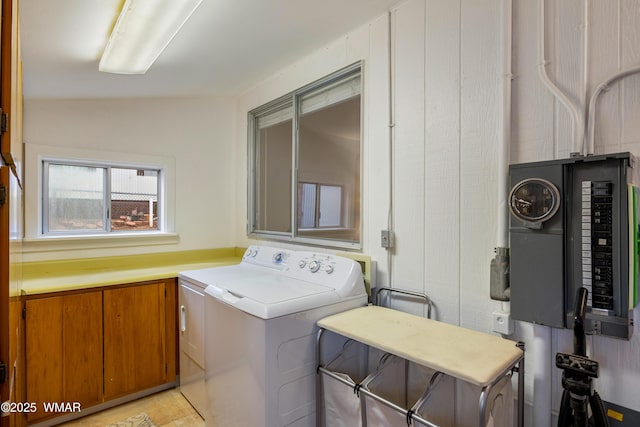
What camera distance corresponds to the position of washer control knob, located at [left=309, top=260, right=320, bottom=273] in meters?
1.98

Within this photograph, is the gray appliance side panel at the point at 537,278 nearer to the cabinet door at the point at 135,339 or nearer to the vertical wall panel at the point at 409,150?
the vertical wall panel at the point at 409,150

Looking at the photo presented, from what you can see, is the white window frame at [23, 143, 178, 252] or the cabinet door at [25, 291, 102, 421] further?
the white window frame at [23, 143, 178, 252]

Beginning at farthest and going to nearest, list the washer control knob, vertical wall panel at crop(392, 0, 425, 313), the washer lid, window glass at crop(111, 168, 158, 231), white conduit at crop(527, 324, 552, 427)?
window glass at crop(111, 168, 158, 231)
the washer control knob
vertical wall panel at crop(392, 0, 425, 313)
the washer lid
white conduit at crop(527, 324, 552, 427)

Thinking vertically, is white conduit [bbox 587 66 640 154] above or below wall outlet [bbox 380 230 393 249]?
above

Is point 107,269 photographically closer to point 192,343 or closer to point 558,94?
point 192,343

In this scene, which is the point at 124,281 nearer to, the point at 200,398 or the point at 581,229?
the point at 200,398

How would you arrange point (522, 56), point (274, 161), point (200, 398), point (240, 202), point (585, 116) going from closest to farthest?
point (585, 116)
point (522, 56)
point (200, 398)
point (274, 161)
point (240, 202)

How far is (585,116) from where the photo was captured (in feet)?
3.97

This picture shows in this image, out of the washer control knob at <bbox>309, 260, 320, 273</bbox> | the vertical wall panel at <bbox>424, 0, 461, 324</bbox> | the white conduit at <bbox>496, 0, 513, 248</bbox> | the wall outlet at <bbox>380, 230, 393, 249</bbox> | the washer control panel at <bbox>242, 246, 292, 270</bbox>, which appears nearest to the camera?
the white conduit at <bbox>496, 0, 513, 248</bbox>

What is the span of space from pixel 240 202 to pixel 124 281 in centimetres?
133

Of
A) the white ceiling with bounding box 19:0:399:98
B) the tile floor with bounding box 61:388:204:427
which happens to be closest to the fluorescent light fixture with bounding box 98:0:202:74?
the white ceiling with bounding box 19:0:399:98

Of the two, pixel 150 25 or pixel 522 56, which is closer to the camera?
pixel 522 56

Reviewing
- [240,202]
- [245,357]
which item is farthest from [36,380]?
[240,202]

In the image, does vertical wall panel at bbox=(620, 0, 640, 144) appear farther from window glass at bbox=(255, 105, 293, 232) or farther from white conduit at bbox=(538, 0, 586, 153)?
window glass at bbox=(255, 105, 293, 232)
